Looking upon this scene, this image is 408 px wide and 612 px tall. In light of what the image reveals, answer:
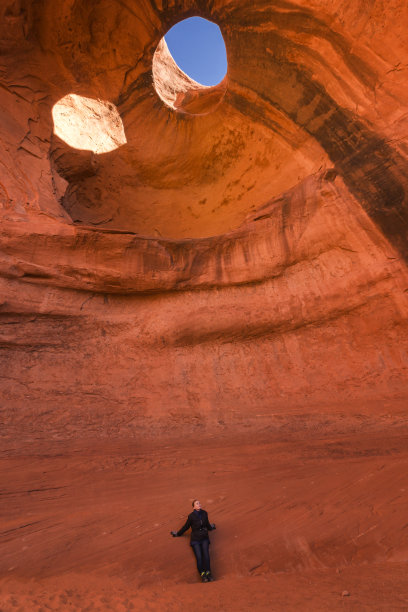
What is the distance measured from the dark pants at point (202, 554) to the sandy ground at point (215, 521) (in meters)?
0.10

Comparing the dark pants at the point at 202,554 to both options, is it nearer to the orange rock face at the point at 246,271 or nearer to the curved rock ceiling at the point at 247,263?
the orange rock face at the point at 246,271

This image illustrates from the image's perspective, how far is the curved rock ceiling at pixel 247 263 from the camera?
227 inches

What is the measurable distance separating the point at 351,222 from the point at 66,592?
6.28 m

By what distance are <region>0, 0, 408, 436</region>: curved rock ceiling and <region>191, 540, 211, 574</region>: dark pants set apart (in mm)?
2308

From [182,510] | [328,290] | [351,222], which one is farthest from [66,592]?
[351,222]

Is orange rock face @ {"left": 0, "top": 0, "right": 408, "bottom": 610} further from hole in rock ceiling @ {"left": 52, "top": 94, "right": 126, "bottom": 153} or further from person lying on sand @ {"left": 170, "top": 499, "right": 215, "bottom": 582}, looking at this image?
person lying on sand @ {"left": 170, "top": 499, "right": 215, "bottom": 582}

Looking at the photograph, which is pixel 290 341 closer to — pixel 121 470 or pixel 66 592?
pixel 121 470

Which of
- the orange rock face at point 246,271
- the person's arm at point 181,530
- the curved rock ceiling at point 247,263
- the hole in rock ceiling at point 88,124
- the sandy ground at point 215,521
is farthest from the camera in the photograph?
the hole in rock ceiling at point 88,124

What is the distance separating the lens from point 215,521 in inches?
151

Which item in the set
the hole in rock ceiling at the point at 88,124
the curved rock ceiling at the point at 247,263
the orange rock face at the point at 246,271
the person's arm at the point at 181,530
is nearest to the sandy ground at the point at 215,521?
the person's arm at the point at 181,530

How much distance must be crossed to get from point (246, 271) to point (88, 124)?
232 inches

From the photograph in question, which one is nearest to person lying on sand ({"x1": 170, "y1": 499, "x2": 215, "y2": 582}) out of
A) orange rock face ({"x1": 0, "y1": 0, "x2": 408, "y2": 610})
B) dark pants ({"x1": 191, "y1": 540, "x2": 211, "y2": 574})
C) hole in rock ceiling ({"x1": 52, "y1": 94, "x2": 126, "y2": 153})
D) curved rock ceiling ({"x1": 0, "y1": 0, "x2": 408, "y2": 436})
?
dark pants ({"x1": 191, "y1": 540, "x2": 211, "y2": 574})

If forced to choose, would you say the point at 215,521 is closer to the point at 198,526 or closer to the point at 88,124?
the point at 198,526

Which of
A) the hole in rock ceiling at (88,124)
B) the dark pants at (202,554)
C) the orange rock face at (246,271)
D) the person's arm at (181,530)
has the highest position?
the hole in rock ceiling at (88,124)
